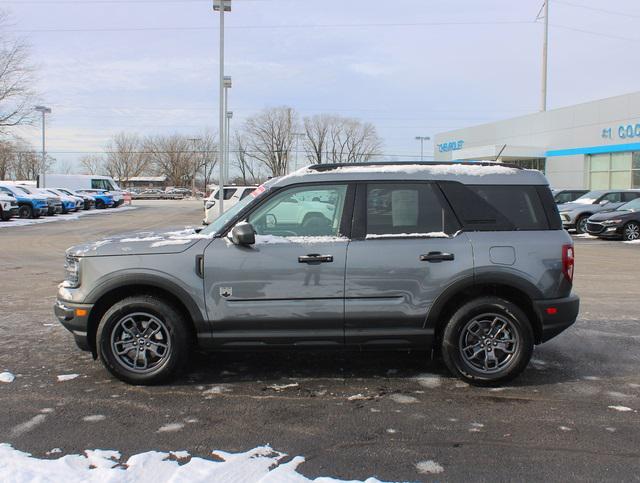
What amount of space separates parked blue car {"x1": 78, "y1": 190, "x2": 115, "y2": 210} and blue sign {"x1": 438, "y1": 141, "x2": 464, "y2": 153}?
32.7m

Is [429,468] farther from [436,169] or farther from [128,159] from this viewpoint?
[128,159]

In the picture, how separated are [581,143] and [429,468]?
39.9 metres

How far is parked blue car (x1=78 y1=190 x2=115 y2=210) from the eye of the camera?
42994 mm

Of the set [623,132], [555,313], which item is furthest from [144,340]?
[623,132]

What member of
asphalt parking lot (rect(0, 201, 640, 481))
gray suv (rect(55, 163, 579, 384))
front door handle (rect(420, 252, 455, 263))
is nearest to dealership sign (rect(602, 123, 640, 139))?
asphalt parking lot (rect(0, 201, 640, 481))

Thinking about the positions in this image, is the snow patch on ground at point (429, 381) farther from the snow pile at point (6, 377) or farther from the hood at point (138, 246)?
the snow pile at point (6, 377)

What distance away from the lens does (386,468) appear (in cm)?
342

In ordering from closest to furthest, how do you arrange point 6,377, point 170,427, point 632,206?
1. point 170,427
2. point 6,377
3. point 632,206

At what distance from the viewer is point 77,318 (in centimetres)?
479

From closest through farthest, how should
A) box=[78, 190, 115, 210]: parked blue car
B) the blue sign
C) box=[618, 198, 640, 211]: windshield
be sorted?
box=[618, 198, 640, 211]: windshield, box=[78, 190, 115, 210]: parked blue car, the blue sign

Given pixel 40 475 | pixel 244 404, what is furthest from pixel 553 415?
pixel 40 475

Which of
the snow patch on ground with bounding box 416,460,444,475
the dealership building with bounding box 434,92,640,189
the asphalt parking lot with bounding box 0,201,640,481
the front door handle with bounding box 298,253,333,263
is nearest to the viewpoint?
the snow patch on ground with bounding box 416,460,444,475

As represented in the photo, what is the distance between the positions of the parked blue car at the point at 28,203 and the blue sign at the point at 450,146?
39351 millimetres

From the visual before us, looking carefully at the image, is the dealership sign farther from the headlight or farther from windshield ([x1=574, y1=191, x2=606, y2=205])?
the headlight
